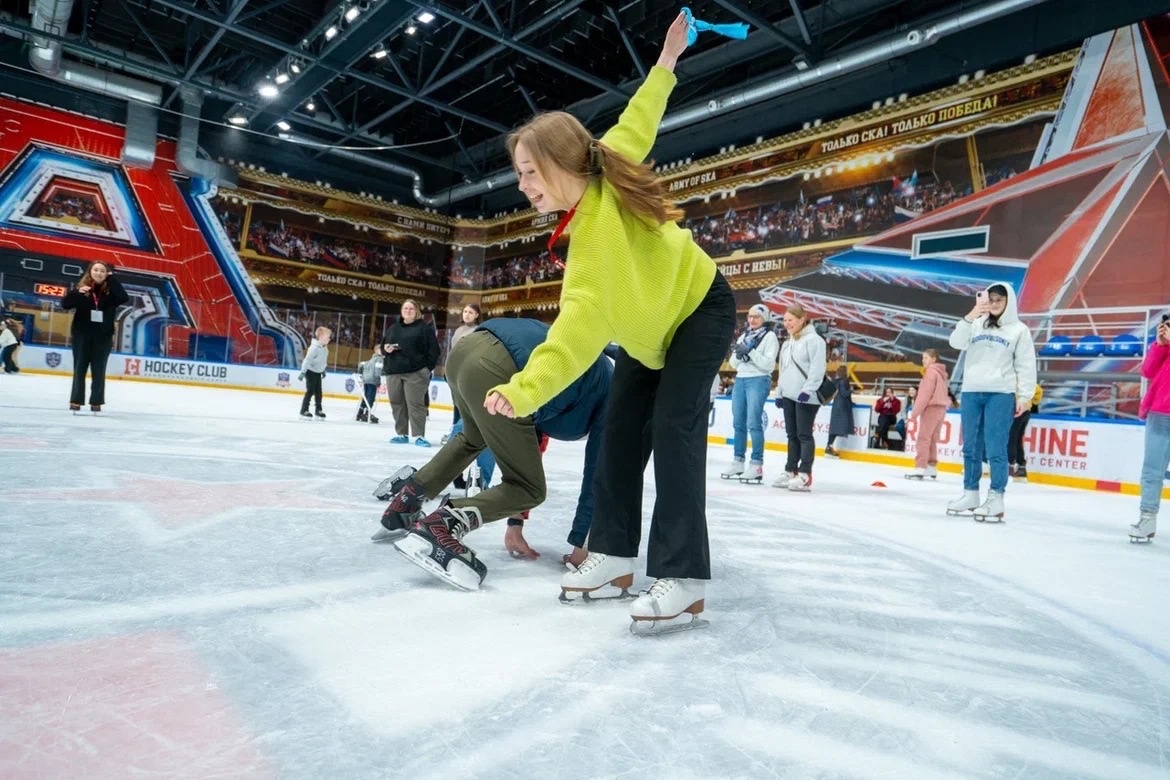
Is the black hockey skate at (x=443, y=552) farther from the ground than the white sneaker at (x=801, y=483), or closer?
farther from the ground

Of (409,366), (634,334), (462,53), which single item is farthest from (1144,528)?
(462,53)

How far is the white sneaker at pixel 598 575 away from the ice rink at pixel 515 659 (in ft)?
0.22

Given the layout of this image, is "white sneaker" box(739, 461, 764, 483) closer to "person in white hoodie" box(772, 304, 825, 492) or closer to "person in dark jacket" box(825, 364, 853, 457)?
"person in white hoodie" box(772, 304, 825, 492)

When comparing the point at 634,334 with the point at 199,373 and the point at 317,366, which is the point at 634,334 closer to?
the point at 317,366

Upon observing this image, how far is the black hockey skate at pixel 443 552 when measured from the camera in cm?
169

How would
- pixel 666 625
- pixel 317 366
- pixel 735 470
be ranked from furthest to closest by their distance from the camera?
pixel 317 366, pixel 735 470, pixel 666 625

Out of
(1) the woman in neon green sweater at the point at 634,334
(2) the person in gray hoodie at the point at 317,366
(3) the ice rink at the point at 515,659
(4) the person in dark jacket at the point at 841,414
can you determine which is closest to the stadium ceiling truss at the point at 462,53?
(4) the person in dark jacket at the point at 841,414

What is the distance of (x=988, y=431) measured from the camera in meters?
3.78

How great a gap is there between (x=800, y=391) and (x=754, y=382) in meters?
0.41

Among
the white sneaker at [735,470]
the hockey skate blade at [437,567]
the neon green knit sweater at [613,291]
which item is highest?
the neon green knit sweater at [613,291]

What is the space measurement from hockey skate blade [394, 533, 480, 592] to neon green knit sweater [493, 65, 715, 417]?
2.10 ft


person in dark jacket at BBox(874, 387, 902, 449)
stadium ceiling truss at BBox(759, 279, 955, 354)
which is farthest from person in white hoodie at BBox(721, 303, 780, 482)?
stadium ceiling truss at BBox(759, 279, 955, 354)

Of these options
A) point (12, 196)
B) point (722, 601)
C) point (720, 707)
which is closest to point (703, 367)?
point (722, 601)

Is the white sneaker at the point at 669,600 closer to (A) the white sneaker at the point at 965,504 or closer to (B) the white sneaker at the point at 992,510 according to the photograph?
(B) the white sneaker at the point at 992,510
